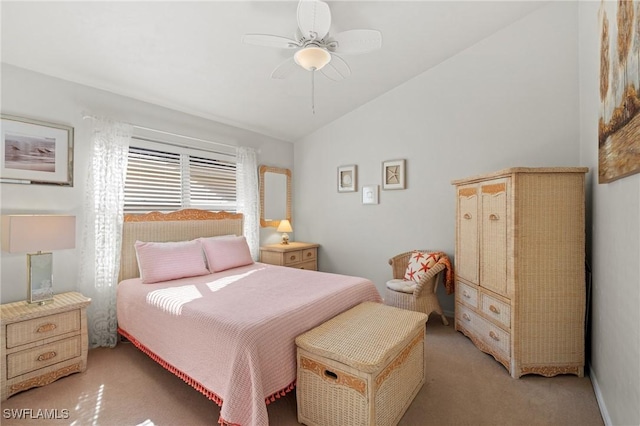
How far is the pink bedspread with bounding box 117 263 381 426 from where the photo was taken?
5.50 feet

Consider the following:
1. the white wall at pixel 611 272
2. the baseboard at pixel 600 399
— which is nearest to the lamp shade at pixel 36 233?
the white wall at pixel 611 272

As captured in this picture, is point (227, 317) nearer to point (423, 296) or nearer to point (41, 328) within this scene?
point (41, 328)

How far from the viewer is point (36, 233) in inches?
90.3

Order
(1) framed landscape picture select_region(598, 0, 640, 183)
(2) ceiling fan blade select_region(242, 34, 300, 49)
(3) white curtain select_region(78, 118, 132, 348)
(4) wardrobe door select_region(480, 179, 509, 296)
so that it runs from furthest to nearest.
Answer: (3) white curtain select_region(78, 118, 132, 348), (4) wardrobe door select_region(480, 179, 509, 296), (2) ceiling fan blade select_region(242, 34, 300, 49), (1) framed landscape picture select_region(598, 0, 640, 183)

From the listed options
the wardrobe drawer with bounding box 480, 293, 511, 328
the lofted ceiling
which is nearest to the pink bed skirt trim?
the wardrobe drawer with bounding box 480, 293, 511, 328

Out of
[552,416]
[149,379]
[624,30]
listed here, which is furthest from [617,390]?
[149,379]

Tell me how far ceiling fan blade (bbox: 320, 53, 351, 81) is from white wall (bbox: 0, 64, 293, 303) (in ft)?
6.68

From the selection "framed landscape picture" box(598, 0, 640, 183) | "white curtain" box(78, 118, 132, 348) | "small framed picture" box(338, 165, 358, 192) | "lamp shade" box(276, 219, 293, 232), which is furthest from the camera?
"lamp shade" box(276, 219, 293, 232)

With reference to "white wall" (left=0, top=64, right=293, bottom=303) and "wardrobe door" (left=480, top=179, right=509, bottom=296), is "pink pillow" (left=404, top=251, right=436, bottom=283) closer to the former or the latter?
"wardrobe door" (left=480, top=179, right=509, bottom=296)

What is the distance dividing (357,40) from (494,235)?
6.39ft

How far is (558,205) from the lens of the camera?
7.84 feet

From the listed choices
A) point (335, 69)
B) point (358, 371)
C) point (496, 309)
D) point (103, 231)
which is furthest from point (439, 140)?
point (103, 231)

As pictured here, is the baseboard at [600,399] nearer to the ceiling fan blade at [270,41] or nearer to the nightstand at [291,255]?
the ceiling fan blade at [270,41]

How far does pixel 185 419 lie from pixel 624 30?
3129mm
